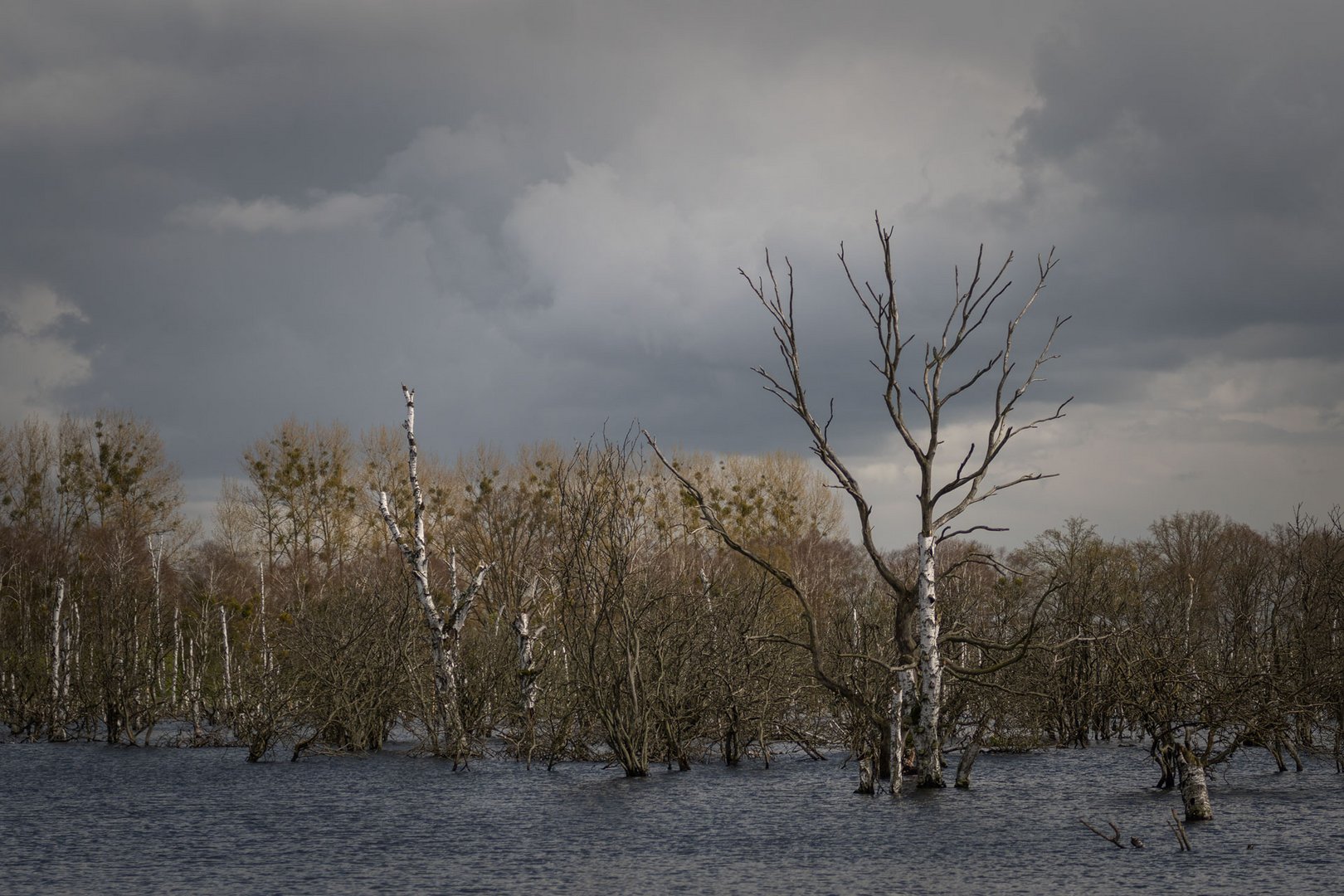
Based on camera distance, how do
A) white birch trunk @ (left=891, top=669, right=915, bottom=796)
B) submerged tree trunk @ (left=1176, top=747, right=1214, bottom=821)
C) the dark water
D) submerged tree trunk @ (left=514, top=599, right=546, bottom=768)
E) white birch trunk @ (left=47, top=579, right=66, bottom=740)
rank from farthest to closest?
white birch trunk @ (left=47, top=579, right=66, bottom=740) → submerged tree trunk @ (left=514, top=599, right=546, bottom=768) → white birch trunk @ (left=891, top=669, right=915, bottom=796) → submerged tree trunk @ (left=1176, top=747, right=1214, bottom=821) → the dark water

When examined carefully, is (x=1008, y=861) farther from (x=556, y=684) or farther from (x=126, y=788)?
(x=126, y=788)

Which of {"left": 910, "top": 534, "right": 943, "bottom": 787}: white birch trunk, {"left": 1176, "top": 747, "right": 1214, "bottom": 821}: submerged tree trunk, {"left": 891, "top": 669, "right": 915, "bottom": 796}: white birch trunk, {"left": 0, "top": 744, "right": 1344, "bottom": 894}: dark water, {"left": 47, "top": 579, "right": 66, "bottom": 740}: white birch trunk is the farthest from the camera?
{"left": 47, "top": 579, "right": 66, "bottom": 740}: white birch trunk

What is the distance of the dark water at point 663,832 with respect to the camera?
13320 millimetres

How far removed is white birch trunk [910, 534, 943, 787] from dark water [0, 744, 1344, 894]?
82cm

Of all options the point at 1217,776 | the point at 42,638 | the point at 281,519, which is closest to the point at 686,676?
the point at 1217,776

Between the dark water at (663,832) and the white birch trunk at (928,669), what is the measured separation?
82 cm

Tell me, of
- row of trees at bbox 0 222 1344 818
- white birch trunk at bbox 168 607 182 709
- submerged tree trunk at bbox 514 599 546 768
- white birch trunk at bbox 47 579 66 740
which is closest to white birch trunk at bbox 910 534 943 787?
row of trees at bbox 0 222 1344 818

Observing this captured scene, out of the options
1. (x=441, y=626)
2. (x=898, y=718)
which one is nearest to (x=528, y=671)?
(x=441, y=626)

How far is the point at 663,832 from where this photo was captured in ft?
55.4

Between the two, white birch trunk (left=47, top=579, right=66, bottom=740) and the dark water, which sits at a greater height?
white birch trunk (left=47, top=579, right=66, bottom=740)

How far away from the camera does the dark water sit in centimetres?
1332

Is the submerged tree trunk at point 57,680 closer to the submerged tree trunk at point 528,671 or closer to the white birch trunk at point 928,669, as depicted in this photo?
the submerged tree trunk at point 528,671

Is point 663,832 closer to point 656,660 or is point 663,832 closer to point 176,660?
point 656,660

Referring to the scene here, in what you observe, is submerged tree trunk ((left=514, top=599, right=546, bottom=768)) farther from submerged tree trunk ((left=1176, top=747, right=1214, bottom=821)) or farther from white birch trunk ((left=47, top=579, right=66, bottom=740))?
white birch trunk ((left=47, top=579, right=66, bottom=740))
